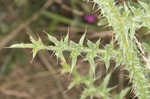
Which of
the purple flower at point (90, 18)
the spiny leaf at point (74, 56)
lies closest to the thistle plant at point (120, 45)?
the spiny leaf at point (74, 56)

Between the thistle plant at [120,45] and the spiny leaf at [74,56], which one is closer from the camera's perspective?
the thistle plant at [120,45]

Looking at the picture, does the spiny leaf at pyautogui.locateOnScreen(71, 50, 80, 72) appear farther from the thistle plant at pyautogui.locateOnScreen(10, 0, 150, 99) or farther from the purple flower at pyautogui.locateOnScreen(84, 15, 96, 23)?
the purple flower at pyautogui.locateOnScreen(84, 15, 96, 23)

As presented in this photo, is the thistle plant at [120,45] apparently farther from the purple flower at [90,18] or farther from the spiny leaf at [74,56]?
the purple flower at [90,18]

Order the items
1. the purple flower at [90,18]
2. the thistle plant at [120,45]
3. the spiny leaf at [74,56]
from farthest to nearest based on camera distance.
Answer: the purple flower at [90,18] < the spiny leaf at [74,56] < the thistle plant at [120,45]

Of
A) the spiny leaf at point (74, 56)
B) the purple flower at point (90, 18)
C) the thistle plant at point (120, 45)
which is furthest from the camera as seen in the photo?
the purple flower at point (90, 18)

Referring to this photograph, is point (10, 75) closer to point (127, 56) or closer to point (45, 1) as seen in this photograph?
point (45, 1)

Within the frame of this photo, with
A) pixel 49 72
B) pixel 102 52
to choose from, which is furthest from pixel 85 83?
pixel 49 72

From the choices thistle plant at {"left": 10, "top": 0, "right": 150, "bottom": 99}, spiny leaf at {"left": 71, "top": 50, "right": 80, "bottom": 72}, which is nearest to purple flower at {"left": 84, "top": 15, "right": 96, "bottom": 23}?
thistle plant at {"left": 10, "top": 0, "right": 150, "bottom": 99}

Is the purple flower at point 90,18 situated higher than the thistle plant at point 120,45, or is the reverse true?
the purple flower at point 90,18

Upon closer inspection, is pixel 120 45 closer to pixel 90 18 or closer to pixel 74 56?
pixel 74 56

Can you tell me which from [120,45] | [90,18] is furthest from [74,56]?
[90,18]

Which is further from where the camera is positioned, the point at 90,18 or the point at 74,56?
the point at 90,18
